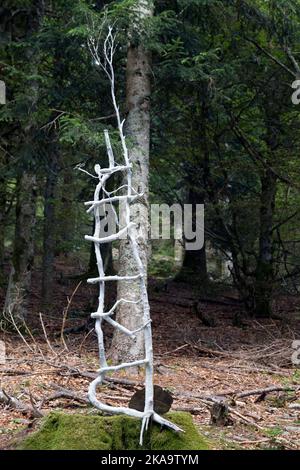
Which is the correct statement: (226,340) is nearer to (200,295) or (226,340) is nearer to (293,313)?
(293,313)

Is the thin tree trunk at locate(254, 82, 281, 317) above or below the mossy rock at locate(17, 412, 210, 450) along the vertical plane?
above

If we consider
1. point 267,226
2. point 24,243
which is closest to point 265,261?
point 267,226

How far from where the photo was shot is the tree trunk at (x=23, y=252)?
11845 millimetres

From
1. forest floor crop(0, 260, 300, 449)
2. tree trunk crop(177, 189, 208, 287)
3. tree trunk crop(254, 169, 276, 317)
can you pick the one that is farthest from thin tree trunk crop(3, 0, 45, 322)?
tree trunk crop(177, 189, 208, 287)

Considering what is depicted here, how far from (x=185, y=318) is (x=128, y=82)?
6.49 m

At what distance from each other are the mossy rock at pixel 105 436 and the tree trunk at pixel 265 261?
991 centimetres

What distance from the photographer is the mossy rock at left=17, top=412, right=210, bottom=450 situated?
4.55 metres

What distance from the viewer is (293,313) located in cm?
1602

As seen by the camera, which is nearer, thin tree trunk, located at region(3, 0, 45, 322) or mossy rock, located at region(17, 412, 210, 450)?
mossy rock, located at region(17, 412, 210, 450)

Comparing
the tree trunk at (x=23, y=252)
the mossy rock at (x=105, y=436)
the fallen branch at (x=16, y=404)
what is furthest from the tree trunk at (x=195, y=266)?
the mossy rock at (x=105, y=436)

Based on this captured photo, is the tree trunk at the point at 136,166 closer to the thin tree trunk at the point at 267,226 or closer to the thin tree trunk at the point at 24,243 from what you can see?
the thin tree trunk at the point at 24,243

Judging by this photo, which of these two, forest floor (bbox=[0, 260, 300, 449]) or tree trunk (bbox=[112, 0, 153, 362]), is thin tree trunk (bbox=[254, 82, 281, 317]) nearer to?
forest floor (bbox=[0, 260, 300, 449])

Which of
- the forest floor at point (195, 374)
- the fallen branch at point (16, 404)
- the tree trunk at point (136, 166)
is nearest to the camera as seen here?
the forest floor at point (195, 374)

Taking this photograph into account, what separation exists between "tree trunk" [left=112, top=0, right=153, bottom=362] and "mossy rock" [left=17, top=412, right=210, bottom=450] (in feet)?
14.3
